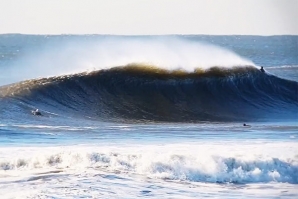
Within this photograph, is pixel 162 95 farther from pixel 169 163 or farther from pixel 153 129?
pixel 169 163

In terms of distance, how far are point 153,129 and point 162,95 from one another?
506 cm

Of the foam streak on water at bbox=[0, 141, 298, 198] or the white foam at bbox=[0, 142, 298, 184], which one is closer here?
the foam streak on water at bbox=[0, 141, 298, 198]

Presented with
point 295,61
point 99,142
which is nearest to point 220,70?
point 99,142

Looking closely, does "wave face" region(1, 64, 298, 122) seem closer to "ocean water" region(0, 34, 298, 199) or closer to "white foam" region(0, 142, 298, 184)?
"ocean water" region(0, 34, 298, 199)

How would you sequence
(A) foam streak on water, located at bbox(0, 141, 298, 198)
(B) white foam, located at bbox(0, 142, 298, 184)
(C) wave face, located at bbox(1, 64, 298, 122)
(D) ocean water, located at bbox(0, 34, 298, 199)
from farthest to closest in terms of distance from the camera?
(C) wave face, located at bbox(1, 64, 298, 122) → (B) white foam, located at bbox(0, 142, 298, 184) → (D) ocean water, located at bbox(0, 34, 298, 199) → (A) foam streak on water, located at bbox(0, 141, 298, 198)

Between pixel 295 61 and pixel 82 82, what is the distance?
98.9 feet

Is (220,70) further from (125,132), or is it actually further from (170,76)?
(125,132)

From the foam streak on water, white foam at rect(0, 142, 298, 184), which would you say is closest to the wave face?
the foam streak on water

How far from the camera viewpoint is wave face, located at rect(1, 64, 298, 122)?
18.4 m

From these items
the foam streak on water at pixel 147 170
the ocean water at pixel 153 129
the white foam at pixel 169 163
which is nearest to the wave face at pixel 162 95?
the ocean water at pixel 153 129

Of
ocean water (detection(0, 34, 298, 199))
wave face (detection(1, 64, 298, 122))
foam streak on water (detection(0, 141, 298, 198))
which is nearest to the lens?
foam streak on water (detection(0, 141, 298, 198))

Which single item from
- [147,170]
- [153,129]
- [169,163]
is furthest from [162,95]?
[147,170]

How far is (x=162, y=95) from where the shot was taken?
66.7 feet

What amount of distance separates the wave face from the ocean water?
0.03 metres
